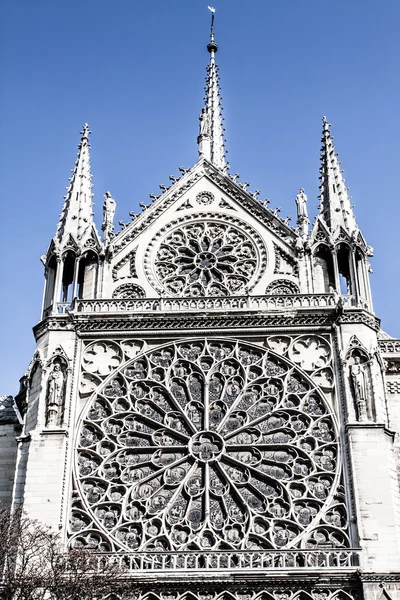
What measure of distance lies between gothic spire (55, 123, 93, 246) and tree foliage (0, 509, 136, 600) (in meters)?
7.75

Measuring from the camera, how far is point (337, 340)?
22.1 m

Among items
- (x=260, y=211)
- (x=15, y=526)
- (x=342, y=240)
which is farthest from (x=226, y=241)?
(x=15, y=526)

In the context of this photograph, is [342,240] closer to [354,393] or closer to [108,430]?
[354,393]

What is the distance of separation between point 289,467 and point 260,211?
23.1 ft

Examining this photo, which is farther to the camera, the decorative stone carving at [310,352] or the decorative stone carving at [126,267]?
the decorative stone carving at [126,267]

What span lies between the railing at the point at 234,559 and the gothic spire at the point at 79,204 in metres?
7.93

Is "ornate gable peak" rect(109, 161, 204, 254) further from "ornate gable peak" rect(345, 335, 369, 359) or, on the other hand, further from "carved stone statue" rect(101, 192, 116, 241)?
"ornate gable peak" rect(345, 335, 369, 359)

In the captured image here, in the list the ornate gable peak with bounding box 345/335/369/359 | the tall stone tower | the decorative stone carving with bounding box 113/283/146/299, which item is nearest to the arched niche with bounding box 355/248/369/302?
the tall stone tower

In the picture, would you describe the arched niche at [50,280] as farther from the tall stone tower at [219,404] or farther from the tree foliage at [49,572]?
the tree foliage at [49,572]

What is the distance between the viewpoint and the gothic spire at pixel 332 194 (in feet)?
79.7

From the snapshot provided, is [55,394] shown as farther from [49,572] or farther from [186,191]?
[186,191]

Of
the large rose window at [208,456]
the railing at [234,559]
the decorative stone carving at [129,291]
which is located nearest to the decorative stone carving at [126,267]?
the decorative stone carving at [129,291]

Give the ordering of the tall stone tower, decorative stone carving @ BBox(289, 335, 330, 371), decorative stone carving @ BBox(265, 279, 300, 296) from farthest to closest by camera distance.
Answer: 1. decorative stone carving @ BBox(265, 279, 300, 296)
2. decorative stone carving @ BBox(289, 335, 330, 371)
3. the tall stone tower

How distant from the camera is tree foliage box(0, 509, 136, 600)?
661 inches
